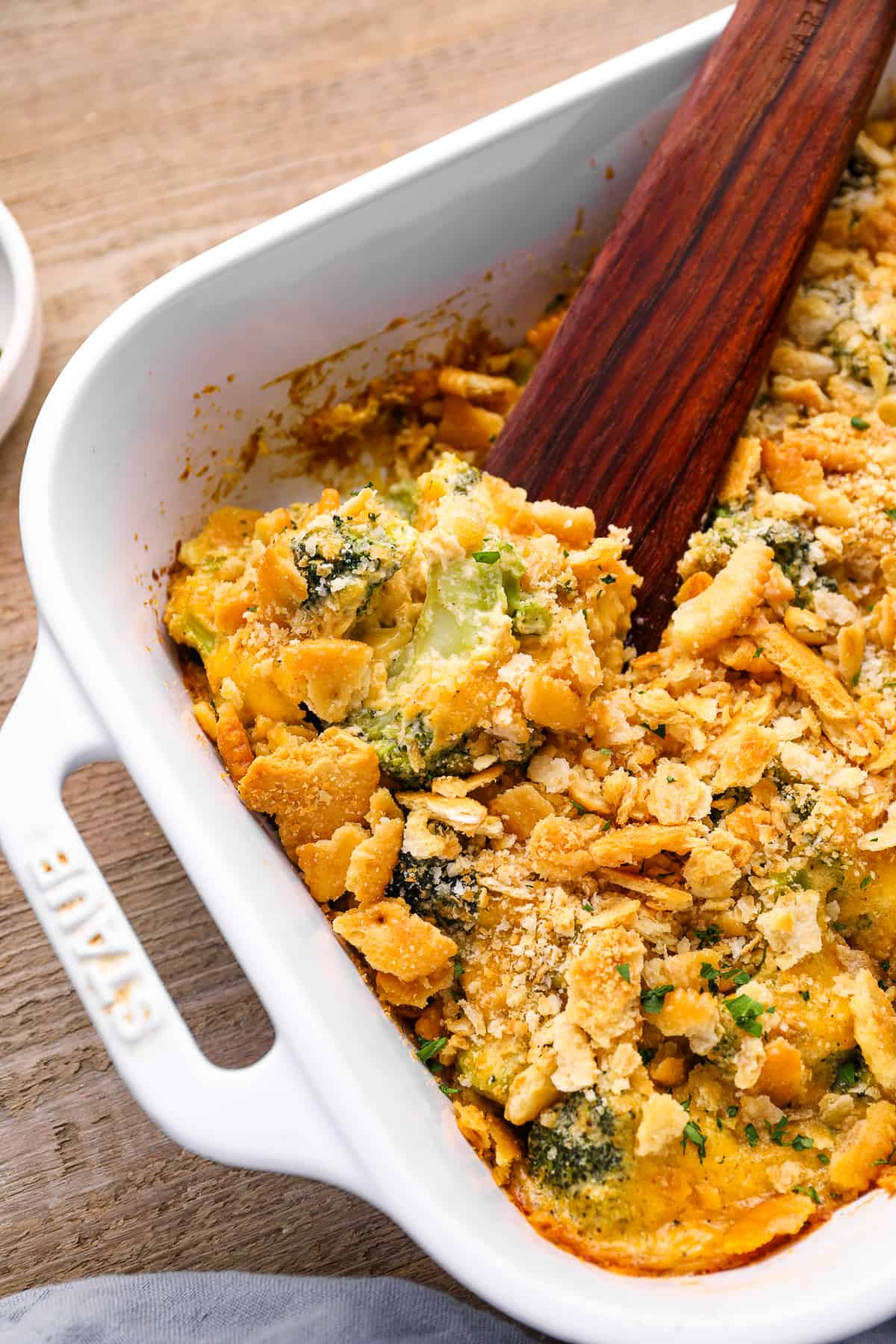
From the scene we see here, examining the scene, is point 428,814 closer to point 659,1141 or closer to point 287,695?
point 287,695

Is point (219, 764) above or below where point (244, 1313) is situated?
above

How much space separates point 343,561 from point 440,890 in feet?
1.33

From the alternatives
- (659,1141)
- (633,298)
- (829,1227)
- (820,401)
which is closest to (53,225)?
(633,298)

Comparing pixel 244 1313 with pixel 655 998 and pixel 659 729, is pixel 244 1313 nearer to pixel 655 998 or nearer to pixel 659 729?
pixel 655 998

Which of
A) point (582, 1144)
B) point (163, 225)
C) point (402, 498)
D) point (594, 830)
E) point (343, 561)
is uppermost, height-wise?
point (163, 225)

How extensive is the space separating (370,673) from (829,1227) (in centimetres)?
83

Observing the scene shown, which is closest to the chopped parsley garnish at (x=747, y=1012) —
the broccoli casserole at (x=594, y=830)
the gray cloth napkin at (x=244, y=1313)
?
the broccoli casserole at (x=594, y=830)

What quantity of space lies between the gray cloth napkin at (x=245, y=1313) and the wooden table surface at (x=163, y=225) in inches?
1.8

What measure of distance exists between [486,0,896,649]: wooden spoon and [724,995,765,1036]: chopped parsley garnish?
51 cm

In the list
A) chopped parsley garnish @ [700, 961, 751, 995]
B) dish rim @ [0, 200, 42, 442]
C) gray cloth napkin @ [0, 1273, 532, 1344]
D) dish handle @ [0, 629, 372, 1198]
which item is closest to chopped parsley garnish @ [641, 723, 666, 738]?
chopped parsley garnish @ [700, 961, 751, 995]

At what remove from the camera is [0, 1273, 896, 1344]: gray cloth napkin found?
4.99 feet

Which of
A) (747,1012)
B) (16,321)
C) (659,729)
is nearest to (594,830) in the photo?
(659,729)

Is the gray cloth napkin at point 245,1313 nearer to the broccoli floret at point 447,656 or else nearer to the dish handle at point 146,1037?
the dish handle at point 146,1037

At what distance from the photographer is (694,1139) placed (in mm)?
1284
